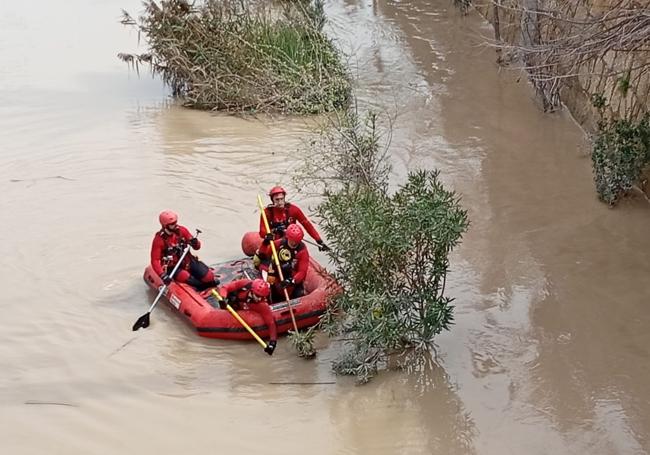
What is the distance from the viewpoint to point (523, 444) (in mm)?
7414

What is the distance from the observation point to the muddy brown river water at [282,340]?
7.71 meters

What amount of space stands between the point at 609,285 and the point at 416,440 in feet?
11.1

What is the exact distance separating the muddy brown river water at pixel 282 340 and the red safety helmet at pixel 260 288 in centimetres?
56

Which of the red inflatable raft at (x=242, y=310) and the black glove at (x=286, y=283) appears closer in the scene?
the red inflatable raft at (x=242, y=310)

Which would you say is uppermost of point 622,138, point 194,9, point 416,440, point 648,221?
point 194,9

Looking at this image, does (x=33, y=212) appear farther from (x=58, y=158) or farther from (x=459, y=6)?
(x=459, y=6)

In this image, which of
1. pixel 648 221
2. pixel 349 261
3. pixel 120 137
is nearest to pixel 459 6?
pixel 120 137

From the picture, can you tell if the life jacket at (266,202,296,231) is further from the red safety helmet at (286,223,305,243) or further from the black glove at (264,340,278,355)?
the black glove at (264,340,278,355)

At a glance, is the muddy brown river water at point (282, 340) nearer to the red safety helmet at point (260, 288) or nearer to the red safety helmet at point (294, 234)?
the red safety helmet at point (260, 288)

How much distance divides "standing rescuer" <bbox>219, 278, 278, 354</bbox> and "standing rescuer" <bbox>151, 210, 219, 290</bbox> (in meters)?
0.66

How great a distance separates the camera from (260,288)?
8750 mm

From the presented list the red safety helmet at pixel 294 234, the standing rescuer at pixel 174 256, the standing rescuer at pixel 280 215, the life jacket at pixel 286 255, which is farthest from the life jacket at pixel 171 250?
the red safety helmet at pixel 294 234

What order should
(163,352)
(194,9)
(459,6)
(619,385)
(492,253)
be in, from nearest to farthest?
(619,385)
(163,352)
(492,253)
(194,9)
(459,6)

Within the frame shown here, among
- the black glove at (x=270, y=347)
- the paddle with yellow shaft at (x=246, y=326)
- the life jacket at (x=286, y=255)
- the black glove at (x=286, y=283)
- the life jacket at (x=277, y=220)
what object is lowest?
the black glove at (x=270, y=347)
